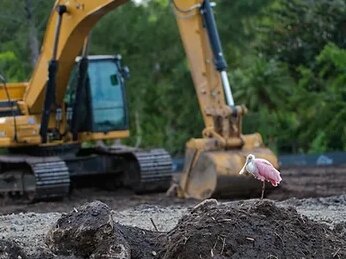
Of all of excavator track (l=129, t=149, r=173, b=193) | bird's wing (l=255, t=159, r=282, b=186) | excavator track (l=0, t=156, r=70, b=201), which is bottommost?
excavator track (l=129, t=149, r=173, b=193)

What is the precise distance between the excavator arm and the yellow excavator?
0.05 feet

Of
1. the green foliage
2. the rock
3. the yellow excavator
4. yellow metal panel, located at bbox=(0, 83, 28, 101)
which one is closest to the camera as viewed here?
the rock

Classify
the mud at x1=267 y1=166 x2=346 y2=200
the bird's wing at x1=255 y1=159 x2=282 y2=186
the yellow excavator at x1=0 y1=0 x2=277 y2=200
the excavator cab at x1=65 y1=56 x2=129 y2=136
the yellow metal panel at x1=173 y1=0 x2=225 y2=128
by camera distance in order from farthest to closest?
the excavator cab at x1=65 y1=56 x2=129 y2=136 < the mud at x1=267 y1=166 x2=346 y2=200 < the yellow metal panel at x1=173 y1=0 x2=225 y2=128 < the yellow excavator at x1=0 y1=0 x2=277 y2=200 < the bird's wing at x1=255 y1=159 x2=282 y2=186

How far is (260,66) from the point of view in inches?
1006

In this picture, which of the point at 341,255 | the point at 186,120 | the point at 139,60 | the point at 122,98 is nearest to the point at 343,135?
the point at 186,120

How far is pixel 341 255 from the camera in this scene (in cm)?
756

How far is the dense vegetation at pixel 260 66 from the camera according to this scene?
24516 mm

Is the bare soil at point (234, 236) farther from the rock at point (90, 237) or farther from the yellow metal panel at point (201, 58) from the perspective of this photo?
the yellow metal panel at point (201, 58)

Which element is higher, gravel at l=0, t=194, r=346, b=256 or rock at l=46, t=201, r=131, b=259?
rock at l=46, t=201, r=131, b=259

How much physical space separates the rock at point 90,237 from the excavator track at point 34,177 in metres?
7.29

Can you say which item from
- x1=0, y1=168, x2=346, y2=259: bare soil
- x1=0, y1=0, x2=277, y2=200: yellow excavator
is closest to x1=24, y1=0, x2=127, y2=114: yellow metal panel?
x1=0, y1=0, x2=277, y2=200: yellow excavator

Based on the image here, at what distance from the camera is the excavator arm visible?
13867 millimetres

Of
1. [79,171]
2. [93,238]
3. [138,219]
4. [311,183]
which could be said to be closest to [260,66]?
[311,183]

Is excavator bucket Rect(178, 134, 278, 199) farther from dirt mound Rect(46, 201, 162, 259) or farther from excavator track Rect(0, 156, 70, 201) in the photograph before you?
dirt mound Rect(46, 201, 162, 259)
